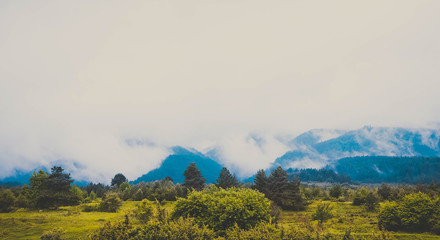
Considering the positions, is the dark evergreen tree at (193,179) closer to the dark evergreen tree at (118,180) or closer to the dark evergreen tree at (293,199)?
the dark evergreen tree at (293,199)

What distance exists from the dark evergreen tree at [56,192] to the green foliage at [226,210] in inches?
1354

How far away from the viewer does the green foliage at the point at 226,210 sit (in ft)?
60.7

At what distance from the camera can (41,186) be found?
145 feet

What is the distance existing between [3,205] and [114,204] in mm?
18403

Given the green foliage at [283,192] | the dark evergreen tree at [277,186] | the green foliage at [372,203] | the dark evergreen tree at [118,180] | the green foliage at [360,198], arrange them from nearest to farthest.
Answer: the green foliage at [372,203]
the green foliage at [360,198]
the green foliage at [283,192]
the dark evergreen tree at [277,186]
the dark evergreen tree at [118,180]

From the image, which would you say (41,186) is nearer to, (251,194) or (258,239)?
(251,194)

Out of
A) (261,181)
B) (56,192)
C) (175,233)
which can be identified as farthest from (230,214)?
(56,192)

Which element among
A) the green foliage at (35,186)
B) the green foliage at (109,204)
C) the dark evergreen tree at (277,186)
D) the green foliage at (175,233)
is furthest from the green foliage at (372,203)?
the green foliage at (35,186)

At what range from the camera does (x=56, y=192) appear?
43031 millimetres

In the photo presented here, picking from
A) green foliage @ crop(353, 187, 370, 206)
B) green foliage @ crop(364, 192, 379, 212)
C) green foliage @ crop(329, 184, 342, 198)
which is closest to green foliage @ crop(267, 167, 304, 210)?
green foliage @ crop(353, 187, 370, 206)

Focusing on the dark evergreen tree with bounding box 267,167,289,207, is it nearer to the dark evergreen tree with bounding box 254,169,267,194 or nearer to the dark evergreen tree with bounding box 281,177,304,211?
the dark evergreen tree with bounding box 281,177,304,211

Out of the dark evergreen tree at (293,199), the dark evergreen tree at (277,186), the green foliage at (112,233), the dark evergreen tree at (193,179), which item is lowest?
the dark evergreen tree at (293,199)

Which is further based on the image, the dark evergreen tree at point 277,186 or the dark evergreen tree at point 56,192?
the dark evergreen tree at point 277,186

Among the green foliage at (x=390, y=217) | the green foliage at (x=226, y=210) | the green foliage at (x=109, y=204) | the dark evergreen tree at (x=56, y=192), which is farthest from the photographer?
the green foliage at (x=109, y=204)
